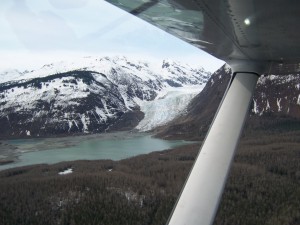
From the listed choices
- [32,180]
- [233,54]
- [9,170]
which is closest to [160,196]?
[32,180]

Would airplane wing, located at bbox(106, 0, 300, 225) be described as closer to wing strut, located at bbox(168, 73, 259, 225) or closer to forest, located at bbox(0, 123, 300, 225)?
wing strut, located at bbox(168, 73, 259, 225)

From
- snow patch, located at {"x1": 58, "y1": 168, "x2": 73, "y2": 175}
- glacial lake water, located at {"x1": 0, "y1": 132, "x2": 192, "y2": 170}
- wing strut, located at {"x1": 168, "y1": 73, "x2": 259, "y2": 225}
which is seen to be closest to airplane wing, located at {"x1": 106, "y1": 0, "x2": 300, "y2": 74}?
wing strut, located at {"x1": 168, "y1": 73, "x2": 259, "y2": 225}

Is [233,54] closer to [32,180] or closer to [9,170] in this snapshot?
[32,180]

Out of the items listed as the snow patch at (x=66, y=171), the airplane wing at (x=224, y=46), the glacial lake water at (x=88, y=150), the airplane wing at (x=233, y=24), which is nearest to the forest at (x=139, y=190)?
the snow patch at (x=66, y=171)

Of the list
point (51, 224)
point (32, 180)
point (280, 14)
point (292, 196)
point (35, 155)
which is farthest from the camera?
point (35, 155)

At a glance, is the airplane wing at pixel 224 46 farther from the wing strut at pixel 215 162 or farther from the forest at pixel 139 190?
the forest at pixel 139 190

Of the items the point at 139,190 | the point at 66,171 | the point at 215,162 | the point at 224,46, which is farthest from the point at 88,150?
the point at 215,162

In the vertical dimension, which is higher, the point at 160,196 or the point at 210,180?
the point at 210,180
